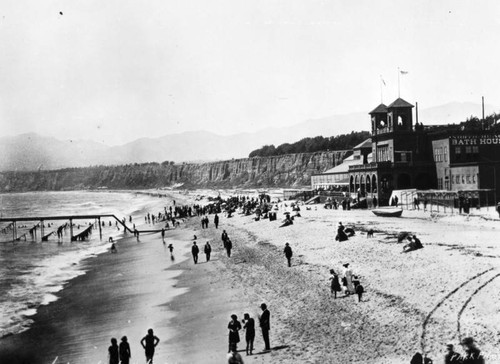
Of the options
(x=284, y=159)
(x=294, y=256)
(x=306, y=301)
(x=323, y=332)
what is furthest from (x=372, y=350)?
(x=284, y=159)

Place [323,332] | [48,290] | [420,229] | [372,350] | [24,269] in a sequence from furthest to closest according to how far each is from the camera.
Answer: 1. [24,269]
2. [420,229]
3. [48,290]
4. [323,332]
5. [372,350]

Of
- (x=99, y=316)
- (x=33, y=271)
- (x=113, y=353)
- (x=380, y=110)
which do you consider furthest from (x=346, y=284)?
(x=380, y=110)

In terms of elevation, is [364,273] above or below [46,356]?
above

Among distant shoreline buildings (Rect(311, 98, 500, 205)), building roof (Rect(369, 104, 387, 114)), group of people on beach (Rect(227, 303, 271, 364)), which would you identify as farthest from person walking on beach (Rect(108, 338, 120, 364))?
building roof (Rect(369, 104, 387, 114))

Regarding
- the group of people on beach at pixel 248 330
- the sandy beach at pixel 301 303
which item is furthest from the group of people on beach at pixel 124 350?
the group of people on beach at pixel 248 330

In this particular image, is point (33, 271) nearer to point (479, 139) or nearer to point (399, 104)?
point (399, 104)

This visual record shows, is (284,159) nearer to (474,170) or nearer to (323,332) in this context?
(474,170)
